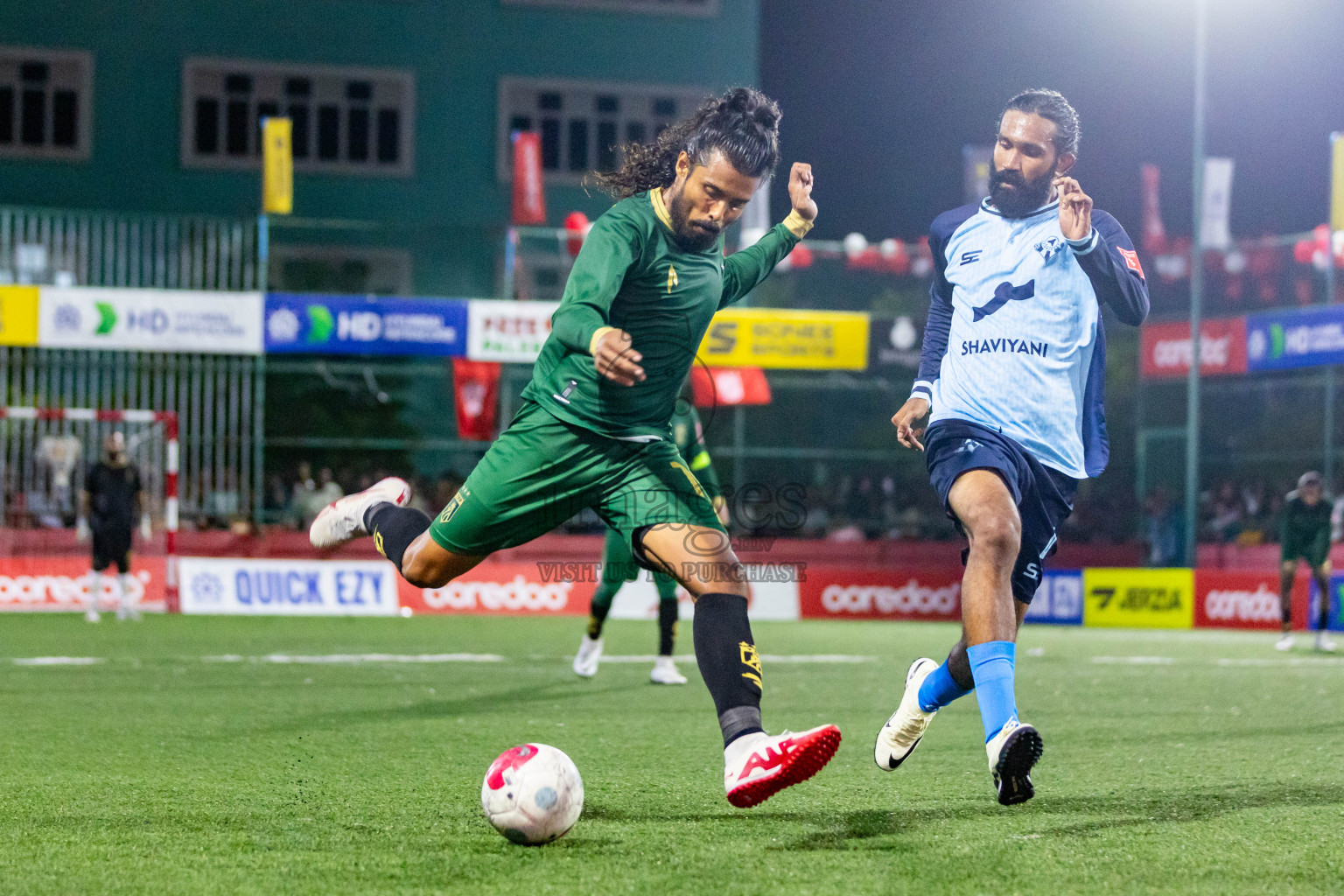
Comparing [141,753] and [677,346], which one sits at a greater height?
[677,346]

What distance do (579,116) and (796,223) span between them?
2697 cm

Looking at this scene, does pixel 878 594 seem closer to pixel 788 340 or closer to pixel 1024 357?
pixel 788 340

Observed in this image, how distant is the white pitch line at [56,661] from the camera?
430 inches

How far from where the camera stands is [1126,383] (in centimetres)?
3081

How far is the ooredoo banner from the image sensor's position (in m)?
19.7

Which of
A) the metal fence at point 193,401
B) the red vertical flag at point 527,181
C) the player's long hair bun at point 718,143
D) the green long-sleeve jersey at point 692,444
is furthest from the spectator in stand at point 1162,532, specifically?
the player's long hair bun at point 718,143

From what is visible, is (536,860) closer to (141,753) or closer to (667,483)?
(667,483)

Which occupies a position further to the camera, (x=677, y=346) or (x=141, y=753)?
(x=141, y=753)

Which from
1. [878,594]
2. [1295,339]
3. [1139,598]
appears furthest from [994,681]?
[1295,339]

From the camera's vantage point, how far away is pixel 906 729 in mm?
5121

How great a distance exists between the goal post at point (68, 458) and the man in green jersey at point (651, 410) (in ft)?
47.7

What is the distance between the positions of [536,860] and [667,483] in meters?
1.25

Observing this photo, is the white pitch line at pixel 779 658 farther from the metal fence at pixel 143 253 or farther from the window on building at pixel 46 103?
the window on building at pixel 46 103

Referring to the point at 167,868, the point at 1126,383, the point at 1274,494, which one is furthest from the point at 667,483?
the point at 1126,383
